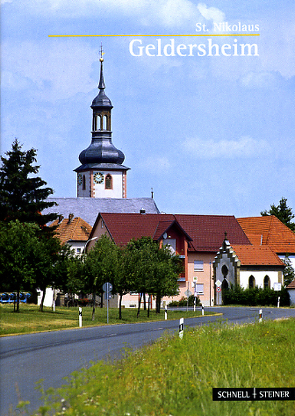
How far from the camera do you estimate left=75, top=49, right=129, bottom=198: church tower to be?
127812 millimetres

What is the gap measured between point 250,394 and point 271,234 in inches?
3140

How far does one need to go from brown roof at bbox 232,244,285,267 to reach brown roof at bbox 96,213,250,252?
3989mm

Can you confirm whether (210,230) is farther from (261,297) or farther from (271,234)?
(261,297)

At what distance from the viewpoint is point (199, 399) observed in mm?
10258

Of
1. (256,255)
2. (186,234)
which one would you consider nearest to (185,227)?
(186,234)

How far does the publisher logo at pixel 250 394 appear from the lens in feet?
29.8

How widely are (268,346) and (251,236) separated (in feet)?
233

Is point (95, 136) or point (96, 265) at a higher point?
point (95, 136)

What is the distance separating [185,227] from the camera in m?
85.8

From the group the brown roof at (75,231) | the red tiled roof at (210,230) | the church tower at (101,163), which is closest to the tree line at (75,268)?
the red tiled roof at (210,230)

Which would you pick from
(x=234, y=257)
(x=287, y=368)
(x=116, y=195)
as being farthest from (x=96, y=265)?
(x=116, y=195)

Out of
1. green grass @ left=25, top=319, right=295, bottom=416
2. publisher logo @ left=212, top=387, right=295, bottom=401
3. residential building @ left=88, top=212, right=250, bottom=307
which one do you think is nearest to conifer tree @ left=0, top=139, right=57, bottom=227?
residential building @ left=88, top=212, right=250, bottom=307

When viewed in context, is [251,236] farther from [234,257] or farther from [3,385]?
[3,385]

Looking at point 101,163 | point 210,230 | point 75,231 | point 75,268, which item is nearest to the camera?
point 75,268
